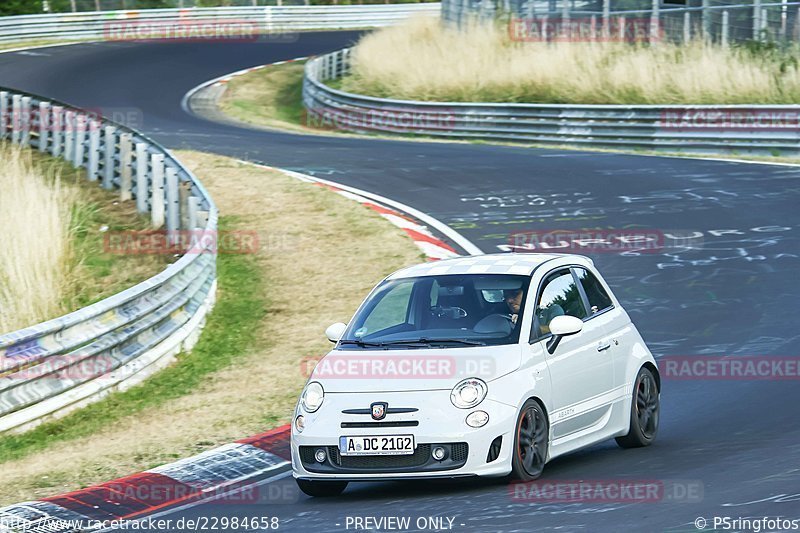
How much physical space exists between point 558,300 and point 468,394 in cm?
152

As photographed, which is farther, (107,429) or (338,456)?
(107,429)

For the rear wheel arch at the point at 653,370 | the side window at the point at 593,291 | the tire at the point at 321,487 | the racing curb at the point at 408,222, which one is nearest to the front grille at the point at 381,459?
the tire at the point at 321,487

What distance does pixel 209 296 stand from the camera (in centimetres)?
1552

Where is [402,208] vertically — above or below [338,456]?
below

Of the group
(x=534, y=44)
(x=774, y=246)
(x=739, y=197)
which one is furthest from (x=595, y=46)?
(x=774, y=246)

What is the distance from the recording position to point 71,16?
1996 inches

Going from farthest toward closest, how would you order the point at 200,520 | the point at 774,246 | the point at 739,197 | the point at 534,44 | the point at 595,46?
1. the point at 534,44
2. the point at 595,46
3. the point at 739,197
4. the point at 774,246
5. the point at 200,520

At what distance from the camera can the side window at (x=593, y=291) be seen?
9883mm

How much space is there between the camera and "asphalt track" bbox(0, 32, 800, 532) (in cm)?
771

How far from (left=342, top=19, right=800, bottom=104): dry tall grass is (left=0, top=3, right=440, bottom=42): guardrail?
38.9 ft

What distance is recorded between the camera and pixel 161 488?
9.33 meters

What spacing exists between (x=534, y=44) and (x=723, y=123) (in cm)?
1081

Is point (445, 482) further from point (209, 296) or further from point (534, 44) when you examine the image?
point (534, 44)

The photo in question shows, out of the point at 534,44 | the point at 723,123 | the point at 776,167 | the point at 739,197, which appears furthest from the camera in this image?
the point at 534,44
